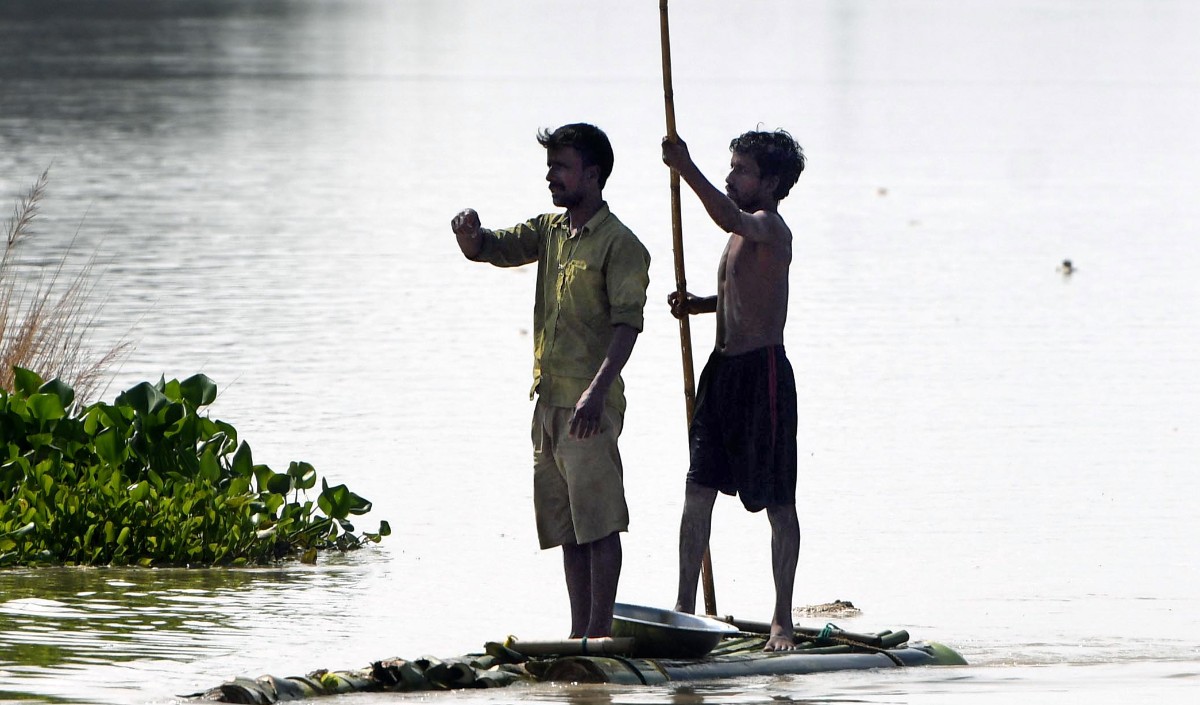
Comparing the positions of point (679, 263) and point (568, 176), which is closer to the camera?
point (568, 176)

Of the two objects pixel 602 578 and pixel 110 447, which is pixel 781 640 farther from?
pixel 110 447

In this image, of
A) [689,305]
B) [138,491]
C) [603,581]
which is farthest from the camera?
[138,491]

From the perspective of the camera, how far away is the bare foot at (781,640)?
7.04 m

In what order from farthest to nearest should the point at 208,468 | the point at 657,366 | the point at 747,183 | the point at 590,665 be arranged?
the point at 657,366, the point at 208,468, the point at 747,183, the point at 590,665

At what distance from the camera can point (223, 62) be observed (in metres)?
47.9

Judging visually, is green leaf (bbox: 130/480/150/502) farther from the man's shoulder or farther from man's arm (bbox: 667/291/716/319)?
the man's shoulder

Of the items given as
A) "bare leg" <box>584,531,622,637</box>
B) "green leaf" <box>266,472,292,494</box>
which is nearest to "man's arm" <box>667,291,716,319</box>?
"bare leg" <box>584,531,622,637</box>

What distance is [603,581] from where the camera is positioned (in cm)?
681

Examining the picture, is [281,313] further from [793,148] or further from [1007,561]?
[793,148]

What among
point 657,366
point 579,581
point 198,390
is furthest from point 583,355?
point 657,366

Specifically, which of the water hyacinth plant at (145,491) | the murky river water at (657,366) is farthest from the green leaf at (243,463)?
the murky river water at (657,366)

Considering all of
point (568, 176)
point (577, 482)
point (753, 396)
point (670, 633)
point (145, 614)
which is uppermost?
point (568, 176)

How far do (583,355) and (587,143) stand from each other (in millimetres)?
687

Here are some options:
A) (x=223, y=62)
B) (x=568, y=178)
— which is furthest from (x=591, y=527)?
(x=223, y=62)
